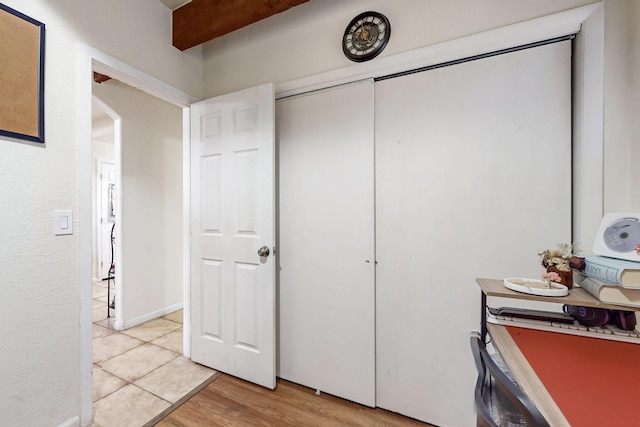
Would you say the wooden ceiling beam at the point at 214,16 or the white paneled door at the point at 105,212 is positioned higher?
the wooden ceiling beam at the point at 214,16

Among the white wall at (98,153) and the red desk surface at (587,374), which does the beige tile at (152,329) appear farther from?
the red desk surface at (587,374)

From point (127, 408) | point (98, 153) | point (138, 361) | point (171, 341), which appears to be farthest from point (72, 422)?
point (98, 153)

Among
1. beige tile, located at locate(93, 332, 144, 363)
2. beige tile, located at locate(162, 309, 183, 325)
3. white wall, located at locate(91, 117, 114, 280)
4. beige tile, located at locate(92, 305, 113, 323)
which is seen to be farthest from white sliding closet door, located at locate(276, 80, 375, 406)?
white wall, located at locate(91, 117, 114, 280)

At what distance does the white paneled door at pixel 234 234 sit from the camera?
177 centimetres

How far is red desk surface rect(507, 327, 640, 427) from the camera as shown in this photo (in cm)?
54

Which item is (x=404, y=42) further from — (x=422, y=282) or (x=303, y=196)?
(x=422, y=282)

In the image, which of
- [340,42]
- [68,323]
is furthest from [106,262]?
[340,42]

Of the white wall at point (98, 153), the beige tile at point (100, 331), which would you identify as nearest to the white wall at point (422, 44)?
the beige tile at point (100, 331)

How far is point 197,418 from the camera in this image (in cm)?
153

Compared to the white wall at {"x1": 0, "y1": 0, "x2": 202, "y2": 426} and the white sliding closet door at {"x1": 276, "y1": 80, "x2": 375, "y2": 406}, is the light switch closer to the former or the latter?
the white wall at {"x1": 0, "y1": 0, "x2": 202, "y2": 426}

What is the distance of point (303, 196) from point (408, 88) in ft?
3.03

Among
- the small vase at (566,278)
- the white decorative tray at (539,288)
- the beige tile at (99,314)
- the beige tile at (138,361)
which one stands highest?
the small vase at (566,278)

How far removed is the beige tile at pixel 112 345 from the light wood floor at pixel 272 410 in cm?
105

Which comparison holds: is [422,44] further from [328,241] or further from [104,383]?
[104,383]
